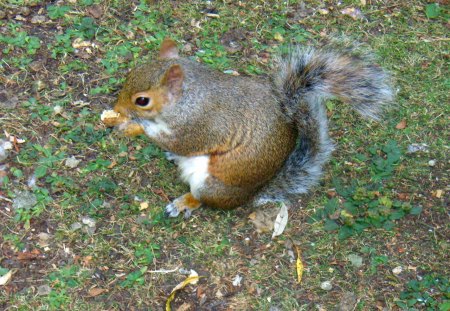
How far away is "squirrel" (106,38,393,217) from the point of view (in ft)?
8.75

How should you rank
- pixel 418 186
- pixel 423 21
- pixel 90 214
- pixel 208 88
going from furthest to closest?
pixel 423 21 < pixel 418 186 < pixel 90 214 < pixel 208 88

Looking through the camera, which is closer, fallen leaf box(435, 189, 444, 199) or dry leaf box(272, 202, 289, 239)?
dry leaf box(272, 202, 289, 239)

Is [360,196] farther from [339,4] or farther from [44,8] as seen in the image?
[44,8]

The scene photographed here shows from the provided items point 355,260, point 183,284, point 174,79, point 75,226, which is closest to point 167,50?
point 174,79

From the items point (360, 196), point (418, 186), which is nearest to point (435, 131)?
point (418, 186)

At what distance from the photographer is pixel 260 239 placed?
290 cm

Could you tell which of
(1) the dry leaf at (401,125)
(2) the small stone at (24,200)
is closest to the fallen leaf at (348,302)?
(1) the dry leaf at (401,125)

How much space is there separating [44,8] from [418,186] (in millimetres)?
2160

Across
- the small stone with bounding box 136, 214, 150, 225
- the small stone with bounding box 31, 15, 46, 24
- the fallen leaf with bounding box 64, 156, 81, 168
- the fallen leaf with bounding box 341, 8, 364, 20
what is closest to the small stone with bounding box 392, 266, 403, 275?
the small stone with bounding box 136, 214, 150, 225

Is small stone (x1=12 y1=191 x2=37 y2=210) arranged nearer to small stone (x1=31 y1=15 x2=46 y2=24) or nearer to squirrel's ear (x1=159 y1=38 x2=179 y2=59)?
squirrel's ear (x1=159 y1=38 x2=179 y2=59)

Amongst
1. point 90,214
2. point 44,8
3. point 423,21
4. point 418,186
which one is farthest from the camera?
point 423,21

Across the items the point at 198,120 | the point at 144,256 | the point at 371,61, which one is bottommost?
the point at 144,256

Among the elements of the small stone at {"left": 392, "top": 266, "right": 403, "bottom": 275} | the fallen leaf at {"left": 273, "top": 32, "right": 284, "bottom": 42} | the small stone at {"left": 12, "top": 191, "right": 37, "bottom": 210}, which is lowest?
the small stone at {"left": 12, "top": 191, "right": 37, "bottom": 210}

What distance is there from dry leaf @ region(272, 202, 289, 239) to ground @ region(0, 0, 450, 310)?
31mm
